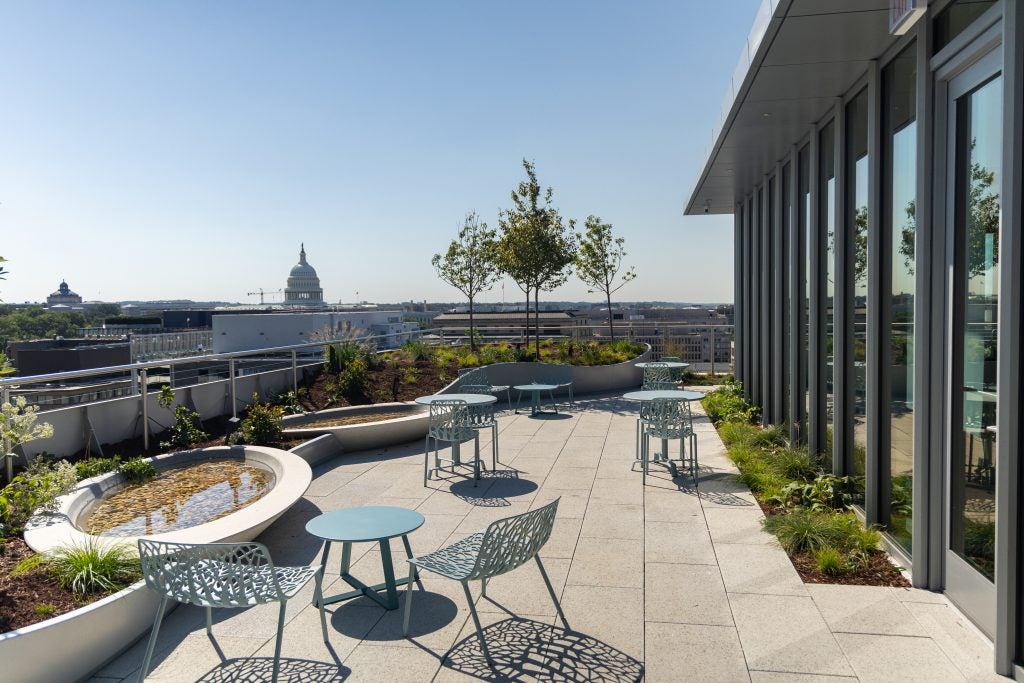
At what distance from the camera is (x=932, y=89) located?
4109 millimetres

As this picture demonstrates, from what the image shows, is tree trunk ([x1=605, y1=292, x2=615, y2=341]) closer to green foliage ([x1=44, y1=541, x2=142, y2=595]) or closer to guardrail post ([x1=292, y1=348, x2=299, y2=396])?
guardrail post ([x1=292, y1=348, x2=299, y2=396])

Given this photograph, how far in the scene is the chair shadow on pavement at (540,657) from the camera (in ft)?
11.1

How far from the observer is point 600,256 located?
1736 centimetres

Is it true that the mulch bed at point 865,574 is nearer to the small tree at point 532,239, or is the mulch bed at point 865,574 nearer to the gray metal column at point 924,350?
the gray metal column at point 924,350

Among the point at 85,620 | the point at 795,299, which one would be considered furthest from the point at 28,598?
the point at 795,299

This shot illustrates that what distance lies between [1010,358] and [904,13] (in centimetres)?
200

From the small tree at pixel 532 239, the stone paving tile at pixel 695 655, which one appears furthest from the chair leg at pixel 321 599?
the small tree at pixel 532 239

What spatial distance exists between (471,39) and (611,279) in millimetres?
7451

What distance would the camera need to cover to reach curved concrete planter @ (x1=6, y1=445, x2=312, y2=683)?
3186 millimetres

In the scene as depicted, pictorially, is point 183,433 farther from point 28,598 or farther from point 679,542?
point 679,542

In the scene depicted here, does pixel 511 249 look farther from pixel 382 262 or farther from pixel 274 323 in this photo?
pixel 274 323

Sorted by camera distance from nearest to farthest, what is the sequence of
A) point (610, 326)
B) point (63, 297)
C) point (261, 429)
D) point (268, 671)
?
point (268, 671)
point (261, 429)
point (610, 326)
point (63, 297)

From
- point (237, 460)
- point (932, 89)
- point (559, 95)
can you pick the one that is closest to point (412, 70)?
point (559, 95)

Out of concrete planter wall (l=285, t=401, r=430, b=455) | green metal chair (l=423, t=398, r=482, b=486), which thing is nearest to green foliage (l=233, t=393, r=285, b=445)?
concrete planter wall (l=285, t=401, r=430, b=455)
